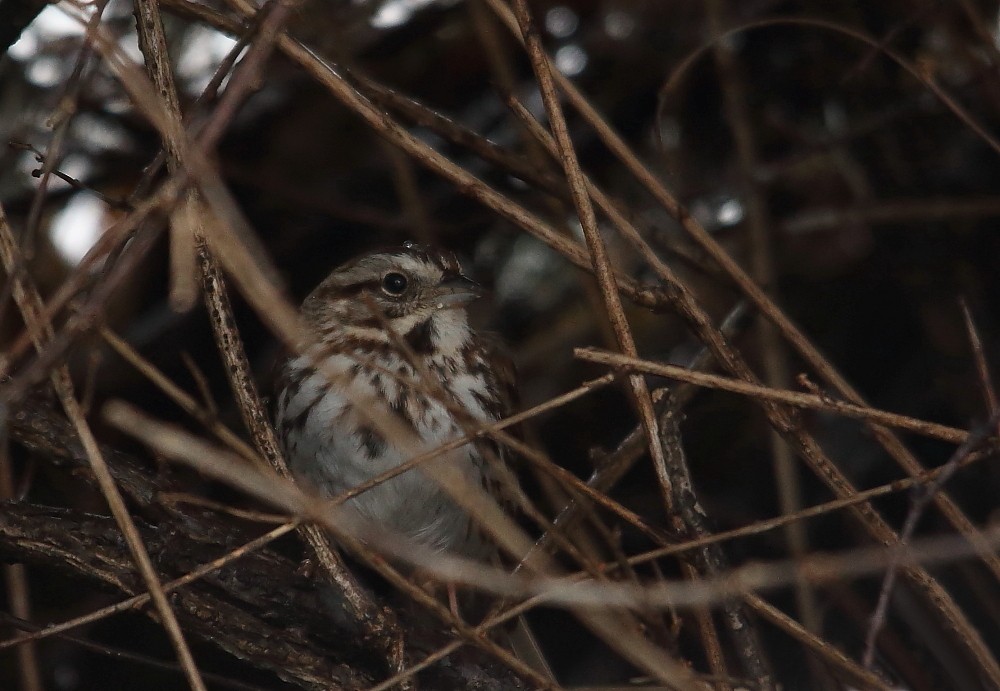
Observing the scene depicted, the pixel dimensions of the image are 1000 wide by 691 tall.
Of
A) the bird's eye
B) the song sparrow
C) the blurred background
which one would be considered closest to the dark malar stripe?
the song sparrow

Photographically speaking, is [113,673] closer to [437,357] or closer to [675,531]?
[437,357]

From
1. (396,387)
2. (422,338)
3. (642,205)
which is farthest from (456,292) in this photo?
(642,205)

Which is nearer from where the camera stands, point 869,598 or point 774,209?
point 869,598

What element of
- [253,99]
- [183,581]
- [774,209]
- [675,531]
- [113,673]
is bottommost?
[113,673]

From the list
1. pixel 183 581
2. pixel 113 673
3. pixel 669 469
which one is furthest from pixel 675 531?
pixel 113 673

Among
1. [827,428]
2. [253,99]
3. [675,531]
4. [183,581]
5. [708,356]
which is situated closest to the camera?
[183,581]

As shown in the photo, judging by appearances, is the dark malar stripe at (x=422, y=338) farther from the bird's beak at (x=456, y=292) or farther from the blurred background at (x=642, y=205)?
the blurred background at (x=642, y=205)
